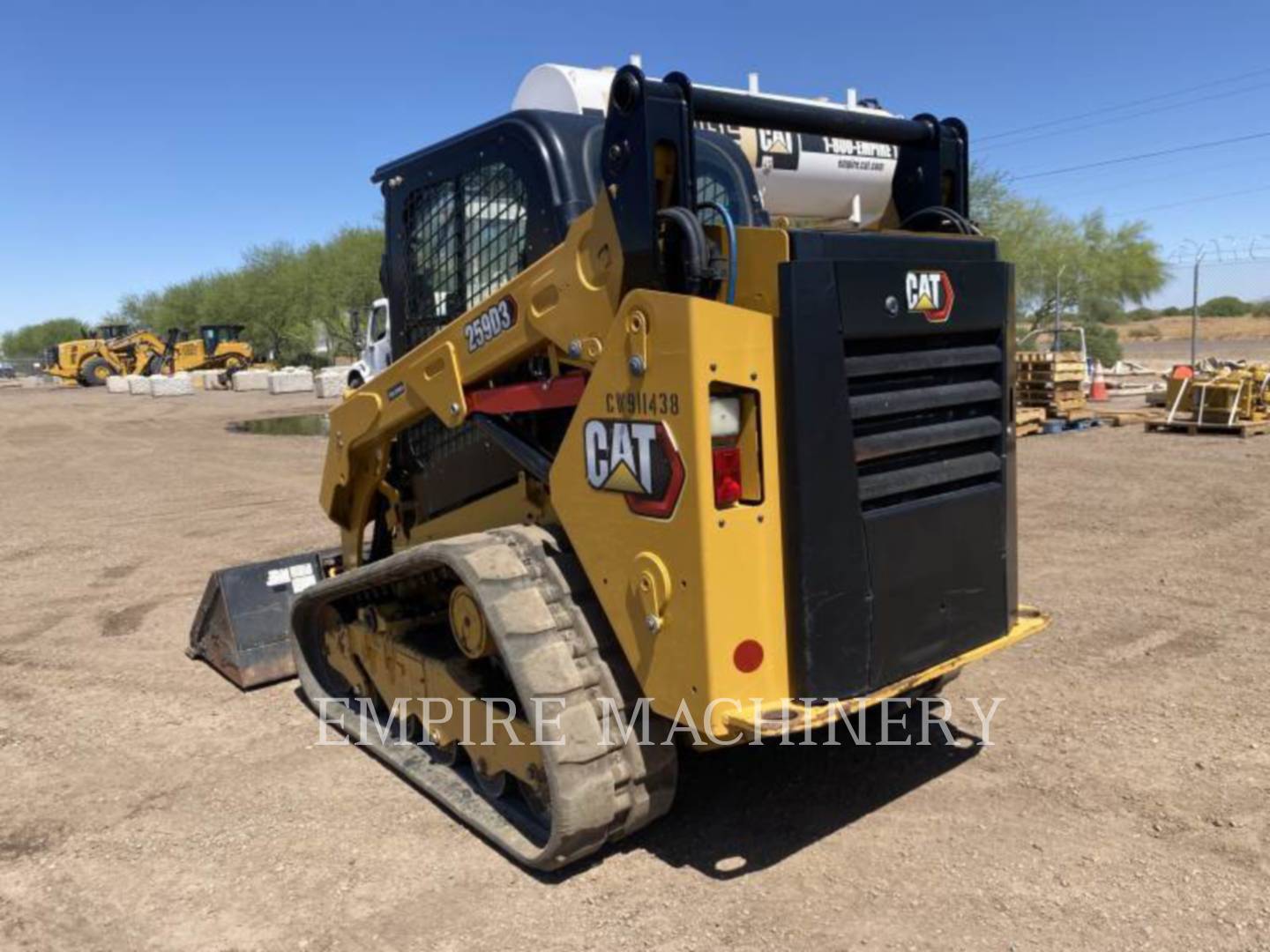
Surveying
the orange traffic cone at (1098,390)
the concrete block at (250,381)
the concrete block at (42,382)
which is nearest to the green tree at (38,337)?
the concrete block at (42,382)

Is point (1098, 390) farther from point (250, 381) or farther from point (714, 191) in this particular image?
point (250, 381)

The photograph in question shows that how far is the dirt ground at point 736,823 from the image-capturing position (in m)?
3.10

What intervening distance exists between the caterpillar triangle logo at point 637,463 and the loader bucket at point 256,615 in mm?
2892

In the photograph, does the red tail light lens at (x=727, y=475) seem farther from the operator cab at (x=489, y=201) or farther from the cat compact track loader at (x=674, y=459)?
the operator cab at (x=489, y=201)

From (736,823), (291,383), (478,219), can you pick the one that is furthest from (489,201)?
(291,383)

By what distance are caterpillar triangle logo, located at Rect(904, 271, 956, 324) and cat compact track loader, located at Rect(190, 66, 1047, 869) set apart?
1 centimetres

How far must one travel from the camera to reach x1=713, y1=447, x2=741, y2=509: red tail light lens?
9.53ft

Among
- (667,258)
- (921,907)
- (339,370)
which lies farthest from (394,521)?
(339,370)

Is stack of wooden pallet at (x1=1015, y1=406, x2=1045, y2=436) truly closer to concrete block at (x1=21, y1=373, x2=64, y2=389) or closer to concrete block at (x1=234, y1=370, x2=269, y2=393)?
concrete block at (x1=234, y1=370, x2=269, y2=393)

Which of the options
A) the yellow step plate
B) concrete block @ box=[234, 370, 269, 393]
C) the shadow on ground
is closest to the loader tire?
concrete block @ box=[234, 370, 269, 393]

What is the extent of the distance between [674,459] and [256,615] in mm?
3549

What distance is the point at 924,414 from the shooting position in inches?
131

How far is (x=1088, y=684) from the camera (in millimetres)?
A: 4980

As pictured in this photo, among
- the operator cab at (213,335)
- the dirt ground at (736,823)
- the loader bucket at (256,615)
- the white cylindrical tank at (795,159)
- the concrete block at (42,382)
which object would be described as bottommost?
the dirt ground at (736,823)
